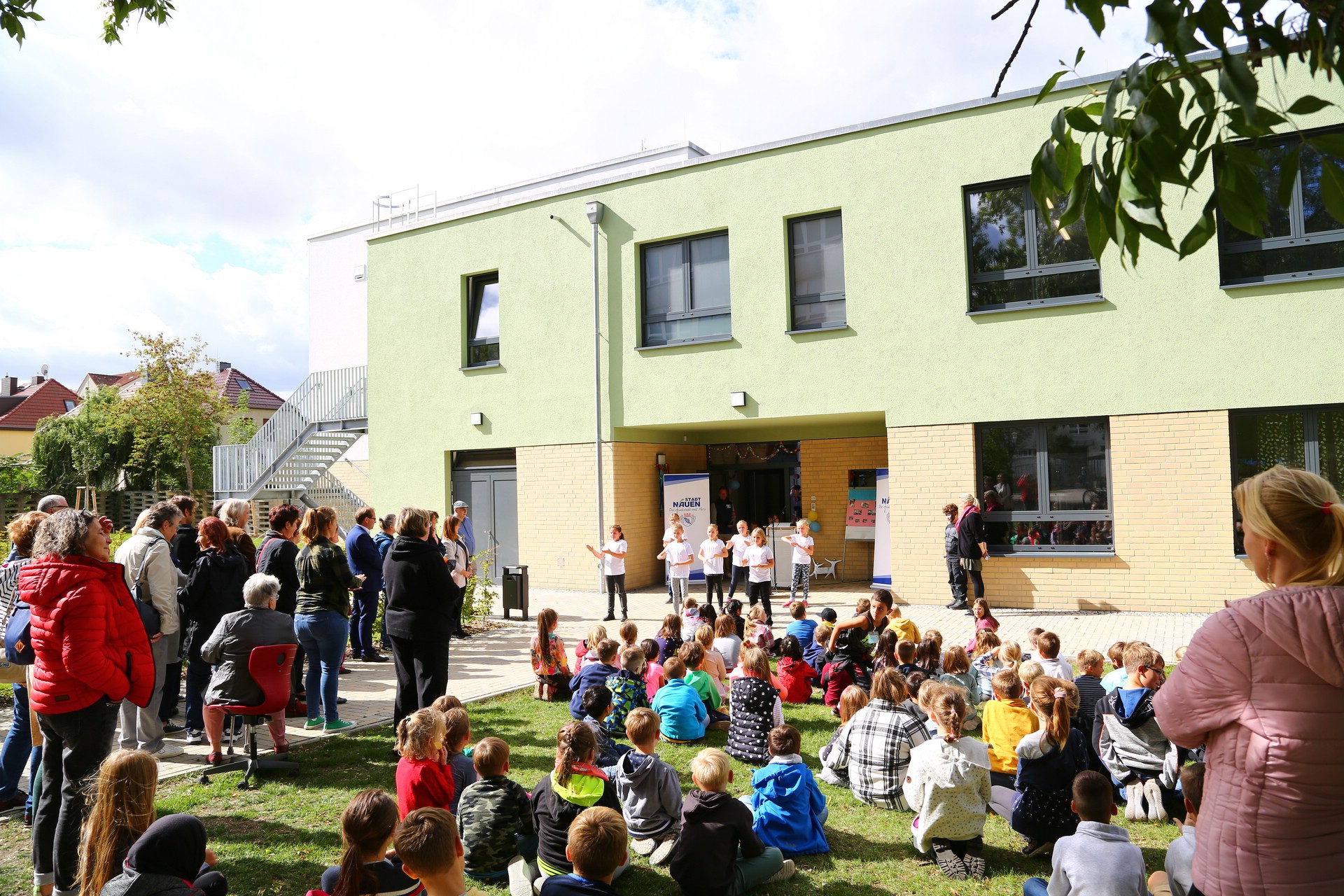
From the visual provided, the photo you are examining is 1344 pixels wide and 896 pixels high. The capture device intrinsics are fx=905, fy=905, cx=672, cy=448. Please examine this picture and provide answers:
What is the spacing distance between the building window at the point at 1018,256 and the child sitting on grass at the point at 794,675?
285 inches

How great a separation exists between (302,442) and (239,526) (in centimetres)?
1500

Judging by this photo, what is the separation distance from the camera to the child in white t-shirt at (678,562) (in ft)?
45.8

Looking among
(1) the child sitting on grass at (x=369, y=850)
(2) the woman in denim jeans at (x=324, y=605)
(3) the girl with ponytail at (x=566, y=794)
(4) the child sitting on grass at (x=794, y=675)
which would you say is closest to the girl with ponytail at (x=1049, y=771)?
(3) the girl with ponytail at (x=566, y=794)

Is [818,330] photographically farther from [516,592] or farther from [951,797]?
[951,797]

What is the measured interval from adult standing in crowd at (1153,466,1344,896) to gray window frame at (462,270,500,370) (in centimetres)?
1687

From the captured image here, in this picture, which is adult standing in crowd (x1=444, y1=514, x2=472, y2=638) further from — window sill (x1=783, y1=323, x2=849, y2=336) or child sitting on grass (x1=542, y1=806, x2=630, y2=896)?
child sitting on grass (x1=542, y1=806, x2=630, y2=896)

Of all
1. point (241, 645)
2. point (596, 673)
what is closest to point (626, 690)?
→ point (596, 673)

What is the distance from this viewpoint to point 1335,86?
11969mm

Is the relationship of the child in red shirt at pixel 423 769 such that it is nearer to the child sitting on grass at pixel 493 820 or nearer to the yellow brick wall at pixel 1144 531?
the child sitting on grass at pixel 493 820

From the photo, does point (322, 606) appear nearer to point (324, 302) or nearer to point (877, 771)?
point (877, 771)

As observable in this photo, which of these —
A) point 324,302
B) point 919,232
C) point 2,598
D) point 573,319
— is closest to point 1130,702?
point 2,598

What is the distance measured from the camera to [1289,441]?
39.5 ft

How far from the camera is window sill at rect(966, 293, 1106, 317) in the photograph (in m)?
12.8

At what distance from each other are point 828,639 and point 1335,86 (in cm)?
1033
